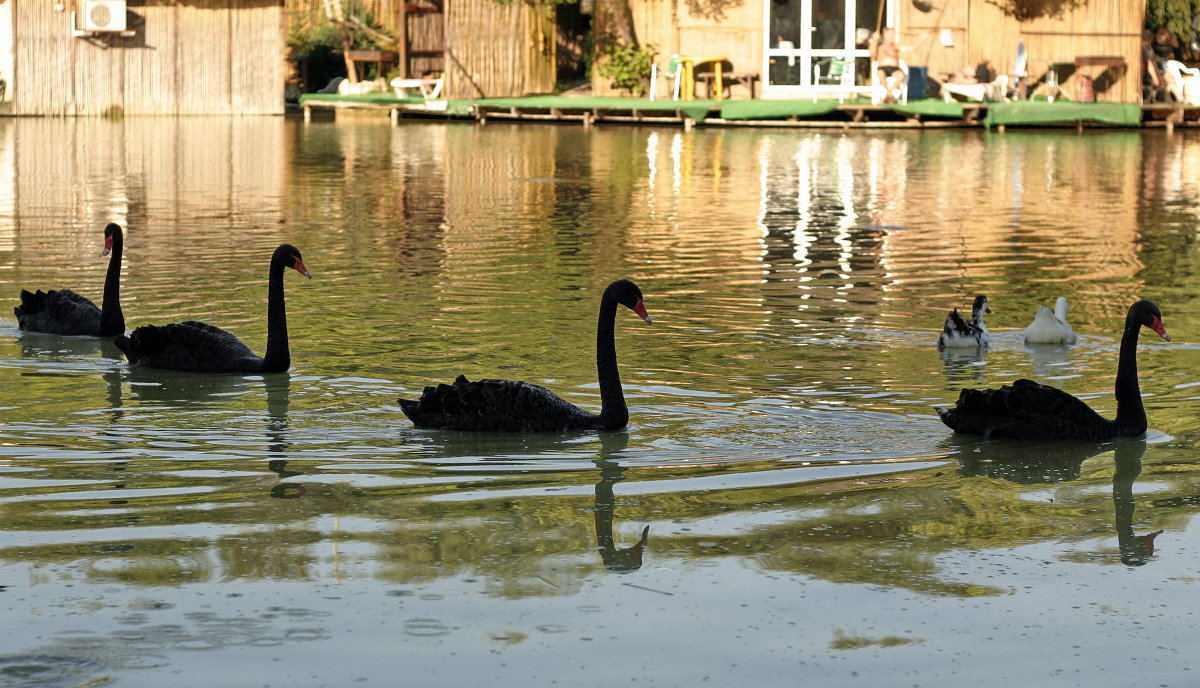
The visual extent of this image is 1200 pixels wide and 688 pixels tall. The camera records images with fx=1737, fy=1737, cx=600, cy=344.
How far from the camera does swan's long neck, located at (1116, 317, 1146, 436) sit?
8.42 m

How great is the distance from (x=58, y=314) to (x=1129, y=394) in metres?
6.89

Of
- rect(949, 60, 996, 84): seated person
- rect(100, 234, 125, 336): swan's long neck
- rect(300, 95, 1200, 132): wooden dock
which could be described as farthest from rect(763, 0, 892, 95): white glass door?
rect(100, 234, 125, 336): swan's long neck

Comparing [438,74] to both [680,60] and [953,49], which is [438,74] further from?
[953,49]

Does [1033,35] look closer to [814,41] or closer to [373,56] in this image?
[814,41]

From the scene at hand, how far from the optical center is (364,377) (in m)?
10.0

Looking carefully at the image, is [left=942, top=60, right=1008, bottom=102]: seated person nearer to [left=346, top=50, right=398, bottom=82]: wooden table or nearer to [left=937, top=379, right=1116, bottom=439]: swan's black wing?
[left=346, top=50, right=398, bottom=82]: wooden table

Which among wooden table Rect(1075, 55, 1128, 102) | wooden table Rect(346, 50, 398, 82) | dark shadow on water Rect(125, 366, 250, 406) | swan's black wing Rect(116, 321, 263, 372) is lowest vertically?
dark shadow on water Rect(125, 366, 250, 406)

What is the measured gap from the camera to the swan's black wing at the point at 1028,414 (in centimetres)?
833

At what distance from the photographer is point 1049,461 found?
8195 mm

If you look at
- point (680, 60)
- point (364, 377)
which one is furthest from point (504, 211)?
point (680, 60)

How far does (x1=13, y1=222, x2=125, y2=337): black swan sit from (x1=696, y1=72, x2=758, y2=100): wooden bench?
89.1 feet

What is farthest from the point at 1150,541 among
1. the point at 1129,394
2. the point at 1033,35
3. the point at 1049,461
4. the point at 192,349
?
the point at 1033,35

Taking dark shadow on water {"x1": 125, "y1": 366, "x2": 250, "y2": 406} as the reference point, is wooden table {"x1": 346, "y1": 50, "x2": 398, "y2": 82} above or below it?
above

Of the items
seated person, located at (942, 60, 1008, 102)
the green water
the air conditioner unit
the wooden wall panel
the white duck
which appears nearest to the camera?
the green water
